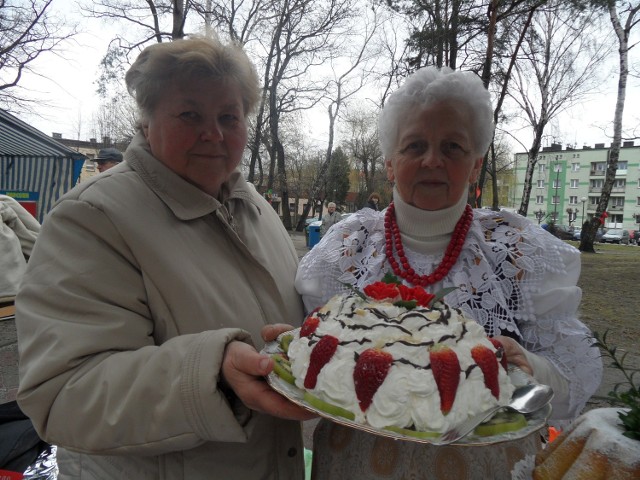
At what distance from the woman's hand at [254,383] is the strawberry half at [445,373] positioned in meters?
0.32

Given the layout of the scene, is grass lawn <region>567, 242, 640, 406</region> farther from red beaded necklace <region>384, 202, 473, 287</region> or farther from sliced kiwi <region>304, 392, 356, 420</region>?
sliced kiwi <region>304, 392, 356, 420</region>

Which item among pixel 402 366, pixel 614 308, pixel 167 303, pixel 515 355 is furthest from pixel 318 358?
pixel 614 308

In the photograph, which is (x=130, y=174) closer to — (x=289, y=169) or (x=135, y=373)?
(x=135, y=373)

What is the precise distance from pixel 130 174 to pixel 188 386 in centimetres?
78

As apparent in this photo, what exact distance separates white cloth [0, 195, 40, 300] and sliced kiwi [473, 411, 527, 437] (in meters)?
6.07

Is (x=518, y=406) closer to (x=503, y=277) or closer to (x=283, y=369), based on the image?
(x=283, y=369)

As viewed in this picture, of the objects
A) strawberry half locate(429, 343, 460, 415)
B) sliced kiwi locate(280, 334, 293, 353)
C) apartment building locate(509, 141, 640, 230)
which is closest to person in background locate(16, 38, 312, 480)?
sliced kiwi locate(280, 334, 293, 353)

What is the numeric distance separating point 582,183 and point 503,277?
74.6 meters

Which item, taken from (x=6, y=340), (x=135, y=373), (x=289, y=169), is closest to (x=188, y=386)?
(x=135, y=373)

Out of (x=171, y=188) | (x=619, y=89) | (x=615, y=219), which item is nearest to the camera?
(x=171, y=188)

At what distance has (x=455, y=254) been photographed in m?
1.84

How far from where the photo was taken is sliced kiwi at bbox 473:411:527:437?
104cm

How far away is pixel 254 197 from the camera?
2.01m

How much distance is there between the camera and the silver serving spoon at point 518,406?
3.27 feet
